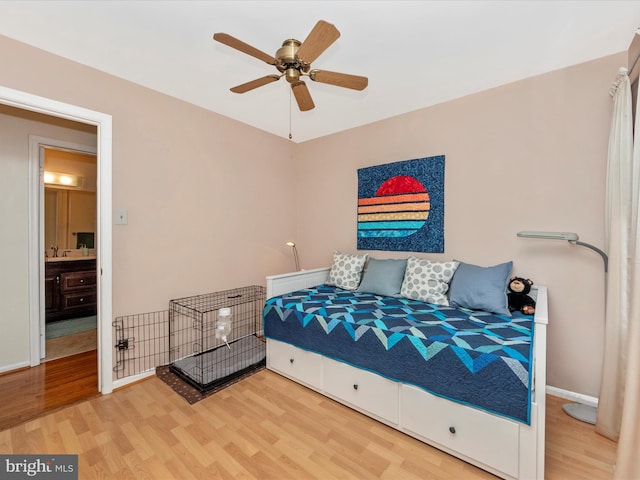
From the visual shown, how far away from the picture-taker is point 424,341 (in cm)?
164

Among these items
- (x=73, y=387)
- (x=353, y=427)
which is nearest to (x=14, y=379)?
(x=73, y=387)

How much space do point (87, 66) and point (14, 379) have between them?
8.55ft

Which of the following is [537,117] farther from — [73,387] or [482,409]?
[73,387]

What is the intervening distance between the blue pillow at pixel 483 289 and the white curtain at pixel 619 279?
55cm

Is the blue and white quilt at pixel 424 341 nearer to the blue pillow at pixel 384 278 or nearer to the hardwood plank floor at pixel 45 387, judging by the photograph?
the blue pillow at pixel 384 278

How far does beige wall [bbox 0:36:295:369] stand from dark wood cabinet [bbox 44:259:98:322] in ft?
4.63

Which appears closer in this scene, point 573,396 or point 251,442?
point 251,442

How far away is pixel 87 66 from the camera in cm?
211

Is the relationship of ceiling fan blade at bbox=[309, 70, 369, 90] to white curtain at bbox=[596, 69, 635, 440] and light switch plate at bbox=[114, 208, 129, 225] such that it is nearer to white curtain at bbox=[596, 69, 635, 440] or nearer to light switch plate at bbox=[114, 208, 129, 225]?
white curtain at bbox=[596, 69, 635, 440]

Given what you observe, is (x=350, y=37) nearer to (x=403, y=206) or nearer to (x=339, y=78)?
(x=339, y=78)

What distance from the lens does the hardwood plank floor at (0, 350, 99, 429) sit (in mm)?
1909

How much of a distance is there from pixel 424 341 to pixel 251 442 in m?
1.19

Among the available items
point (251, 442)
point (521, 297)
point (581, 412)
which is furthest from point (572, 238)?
point (251, 442)

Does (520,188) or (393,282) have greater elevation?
(520,188)
